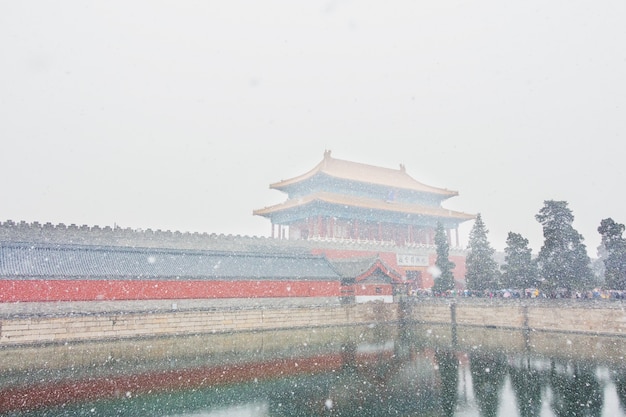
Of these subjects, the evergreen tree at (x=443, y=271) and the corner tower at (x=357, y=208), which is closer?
the evergreen tree at (x=443, y=271)

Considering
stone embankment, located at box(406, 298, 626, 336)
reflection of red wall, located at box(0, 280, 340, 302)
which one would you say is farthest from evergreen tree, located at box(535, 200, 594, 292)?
reflection of red wall, located at box(0, 280, 340, 302)

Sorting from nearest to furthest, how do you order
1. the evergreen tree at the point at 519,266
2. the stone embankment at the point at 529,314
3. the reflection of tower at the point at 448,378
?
the reflection of tower at the point at 448,378
the stone embankment at the point at 529,314
the evergreen tree at the point at 519,266

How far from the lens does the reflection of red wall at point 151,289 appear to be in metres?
21.2

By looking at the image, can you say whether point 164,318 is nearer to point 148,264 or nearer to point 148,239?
point 148,264

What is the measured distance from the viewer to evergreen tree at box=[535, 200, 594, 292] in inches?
1014

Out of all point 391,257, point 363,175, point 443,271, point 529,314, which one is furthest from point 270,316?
point 363,175

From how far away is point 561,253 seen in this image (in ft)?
86.4

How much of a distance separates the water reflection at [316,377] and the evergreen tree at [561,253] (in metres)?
4.01

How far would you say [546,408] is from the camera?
12.1m

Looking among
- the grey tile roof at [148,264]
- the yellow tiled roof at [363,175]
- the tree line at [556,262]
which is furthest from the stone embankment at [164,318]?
the yellow tiled roof at [363,175]

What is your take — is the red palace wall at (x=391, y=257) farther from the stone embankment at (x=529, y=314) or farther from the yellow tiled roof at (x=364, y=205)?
the stone embankment at (x=529, y=314)

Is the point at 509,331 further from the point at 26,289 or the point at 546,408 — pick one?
the point at 26,289

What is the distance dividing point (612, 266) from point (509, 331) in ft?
20.9

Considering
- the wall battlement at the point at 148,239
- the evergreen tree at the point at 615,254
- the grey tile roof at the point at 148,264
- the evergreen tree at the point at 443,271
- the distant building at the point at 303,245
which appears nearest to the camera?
the grey tile roof at the point at 148,264
